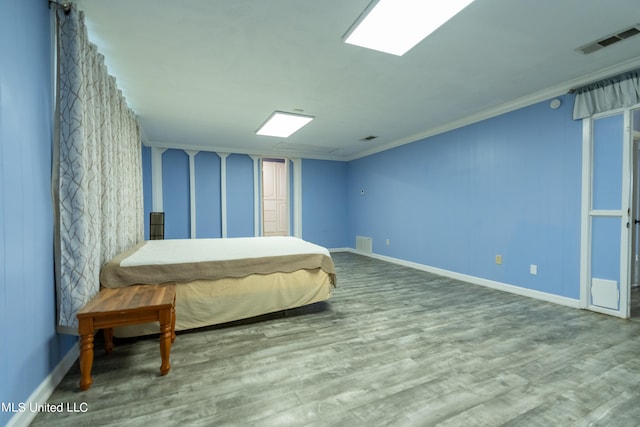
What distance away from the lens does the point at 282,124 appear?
4293 mm

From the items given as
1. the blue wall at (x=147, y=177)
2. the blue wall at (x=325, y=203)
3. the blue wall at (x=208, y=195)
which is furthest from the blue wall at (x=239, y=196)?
the blue wall at (x=147, y=177)

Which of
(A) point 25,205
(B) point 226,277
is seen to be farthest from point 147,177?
(A) point 25,205

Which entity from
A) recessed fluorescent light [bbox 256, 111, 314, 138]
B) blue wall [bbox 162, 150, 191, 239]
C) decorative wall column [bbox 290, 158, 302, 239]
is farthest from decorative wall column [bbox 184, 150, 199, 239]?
decorative wall column [bbox 290, 158, 302, 239]

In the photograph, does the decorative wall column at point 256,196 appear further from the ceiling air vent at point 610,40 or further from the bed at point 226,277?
the ceiling air vent at point 610,40

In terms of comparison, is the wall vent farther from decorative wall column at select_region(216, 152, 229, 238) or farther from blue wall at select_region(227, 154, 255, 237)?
decorative wall column at select_region(216, 152, 229, 238)

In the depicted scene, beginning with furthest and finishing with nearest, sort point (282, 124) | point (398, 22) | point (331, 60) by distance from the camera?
1. point (282, 124)
2. point (331, 60)
3. point (398, 22)

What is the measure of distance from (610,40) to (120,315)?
4.07 meters

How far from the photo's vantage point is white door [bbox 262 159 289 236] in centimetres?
687

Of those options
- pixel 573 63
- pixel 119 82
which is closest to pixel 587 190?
pixel 573 63

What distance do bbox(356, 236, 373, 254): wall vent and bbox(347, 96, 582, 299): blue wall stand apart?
71 cm

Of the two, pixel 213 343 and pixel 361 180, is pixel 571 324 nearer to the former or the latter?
pixel 213 343

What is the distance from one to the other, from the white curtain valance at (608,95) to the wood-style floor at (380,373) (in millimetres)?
2069

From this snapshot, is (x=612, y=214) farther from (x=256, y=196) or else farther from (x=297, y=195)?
(x=256, y=196)

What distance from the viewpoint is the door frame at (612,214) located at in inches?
105
